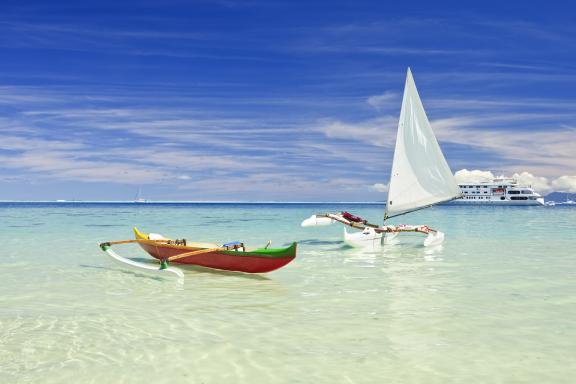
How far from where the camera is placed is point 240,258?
17125 millimetres

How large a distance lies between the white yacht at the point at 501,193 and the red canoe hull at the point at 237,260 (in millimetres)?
157956

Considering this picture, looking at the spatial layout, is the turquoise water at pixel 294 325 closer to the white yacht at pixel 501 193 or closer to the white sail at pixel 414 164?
the white sail at pixel 414 164

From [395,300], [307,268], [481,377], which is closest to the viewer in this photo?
[481,377]

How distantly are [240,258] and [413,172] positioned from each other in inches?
500

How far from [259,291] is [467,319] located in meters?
6.17

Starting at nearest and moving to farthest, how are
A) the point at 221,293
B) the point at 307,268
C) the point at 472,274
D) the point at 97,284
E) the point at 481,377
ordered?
the point at 481,377 → the point at 221,293 → the point at 97,284 → the point at 472,274 → the point at 307,268

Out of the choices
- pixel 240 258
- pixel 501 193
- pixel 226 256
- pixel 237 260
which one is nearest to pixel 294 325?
pixel 240 258

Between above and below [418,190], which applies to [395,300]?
below

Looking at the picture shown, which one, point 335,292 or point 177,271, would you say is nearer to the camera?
point 335,292

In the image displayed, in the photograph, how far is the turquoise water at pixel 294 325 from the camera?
25.6 feet

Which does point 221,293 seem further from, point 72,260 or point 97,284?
point 72,260

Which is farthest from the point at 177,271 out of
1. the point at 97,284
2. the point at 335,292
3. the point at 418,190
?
the point at 418,190

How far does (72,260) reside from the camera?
23156 mm

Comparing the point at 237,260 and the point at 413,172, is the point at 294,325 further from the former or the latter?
the point at 413,172
